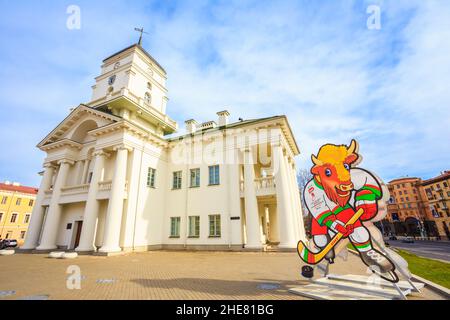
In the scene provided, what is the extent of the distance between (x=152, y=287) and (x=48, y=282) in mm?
3958

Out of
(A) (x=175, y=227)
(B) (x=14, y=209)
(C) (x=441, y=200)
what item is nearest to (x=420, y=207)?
(C) (x=441, y=200)

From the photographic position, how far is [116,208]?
54.9 ft

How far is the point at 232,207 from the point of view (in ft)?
60.0

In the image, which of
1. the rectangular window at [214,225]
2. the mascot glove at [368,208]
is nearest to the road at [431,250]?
the rectangular window at [214,225]

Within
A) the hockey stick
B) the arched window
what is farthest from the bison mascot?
the arched window

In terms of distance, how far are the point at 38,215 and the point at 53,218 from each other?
3095 millimetres

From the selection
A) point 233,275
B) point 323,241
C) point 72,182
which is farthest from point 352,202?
point 72,182

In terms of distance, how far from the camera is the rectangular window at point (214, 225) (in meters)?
18.6

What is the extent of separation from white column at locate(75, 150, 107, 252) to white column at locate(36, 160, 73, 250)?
4.79 metres

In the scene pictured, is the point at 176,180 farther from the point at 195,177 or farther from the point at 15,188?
the point at 15,188

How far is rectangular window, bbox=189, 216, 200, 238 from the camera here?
63.7 ft

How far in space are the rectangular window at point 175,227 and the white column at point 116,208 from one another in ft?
16.5

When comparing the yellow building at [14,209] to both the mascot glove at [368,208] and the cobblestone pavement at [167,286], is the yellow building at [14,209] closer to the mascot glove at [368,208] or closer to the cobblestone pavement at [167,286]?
the cobblestone pavement at [167,286]

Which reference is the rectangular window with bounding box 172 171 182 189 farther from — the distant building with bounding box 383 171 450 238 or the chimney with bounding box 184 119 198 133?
the distant building with bounding box 383 171 450 238
